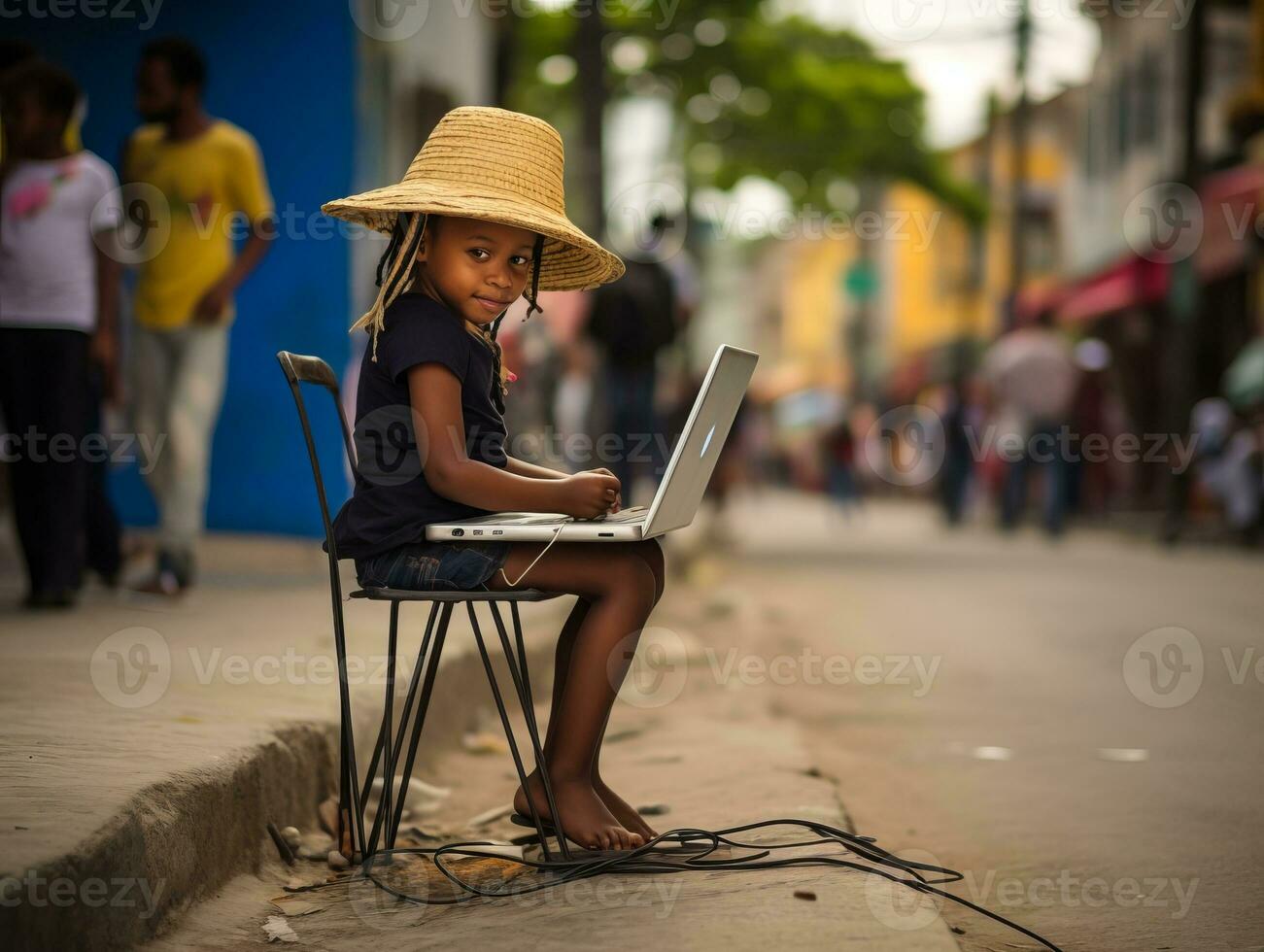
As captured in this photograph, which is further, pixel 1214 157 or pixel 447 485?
pixel 1214 157

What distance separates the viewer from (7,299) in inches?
238

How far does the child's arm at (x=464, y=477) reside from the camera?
3.12 meters

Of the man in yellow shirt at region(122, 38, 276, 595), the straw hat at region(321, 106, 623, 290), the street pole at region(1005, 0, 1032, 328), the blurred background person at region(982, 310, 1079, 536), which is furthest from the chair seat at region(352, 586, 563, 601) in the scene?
the street pole at region(1005, 0, 1032, 328)

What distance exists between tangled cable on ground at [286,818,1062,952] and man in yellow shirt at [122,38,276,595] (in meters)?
3.38

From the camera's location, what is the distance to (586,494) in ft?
10.2

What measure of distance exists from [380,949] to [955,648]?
5185 millimetres

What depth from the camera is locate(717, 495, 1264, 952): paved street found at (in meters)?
3.52

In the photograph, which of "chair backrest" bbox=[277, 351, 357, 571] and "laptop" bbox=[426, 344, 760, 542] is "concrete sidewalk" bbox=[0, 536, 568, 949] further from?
"laptop" bbox=[426, 344, 760, 542]

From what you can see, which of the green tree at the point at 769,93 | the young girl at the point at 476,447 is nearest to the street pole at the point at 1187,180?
the green tree at the point at 769,93

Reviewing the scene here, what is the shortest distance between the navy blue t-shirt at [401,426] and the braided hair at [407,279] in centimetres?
3

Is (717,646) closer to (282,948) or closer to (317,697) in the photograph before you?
(317,697)

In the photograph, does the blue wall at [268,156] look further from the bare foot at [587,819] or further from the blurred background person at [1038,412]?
the blurred background person at [1038,412]

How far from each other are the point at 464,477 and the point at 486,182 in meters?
0.64

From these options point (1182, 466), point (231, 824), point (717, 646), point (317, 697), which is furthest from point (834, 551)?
point (231, 824)
